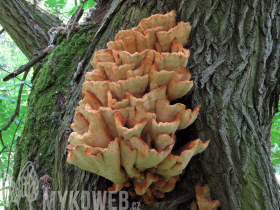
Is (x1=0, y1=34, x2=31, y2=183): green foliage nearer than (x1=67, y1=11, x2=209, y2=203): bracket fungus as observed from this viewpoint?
No

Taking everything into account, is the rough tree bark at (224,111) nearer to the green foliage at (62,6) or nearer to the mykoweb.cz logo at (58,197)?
the mykoweb.cz logo at (58,197)

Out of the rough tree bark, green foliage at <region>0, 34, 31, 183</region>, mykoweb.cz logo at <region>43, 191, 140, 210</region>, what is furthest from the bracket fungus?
green foliage at <region>0, 34, 31, 183</region>

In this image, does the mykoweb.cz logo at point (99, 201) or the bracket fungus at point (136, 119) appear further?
the mykoweb.cz logo at point (99, 201)

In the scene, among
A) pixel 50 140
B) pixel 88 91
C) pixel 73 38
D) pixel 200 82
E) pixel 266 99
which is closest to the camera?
pixel 88 91

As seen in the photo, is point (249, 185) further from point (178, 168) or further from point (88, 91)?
point (88, 91)

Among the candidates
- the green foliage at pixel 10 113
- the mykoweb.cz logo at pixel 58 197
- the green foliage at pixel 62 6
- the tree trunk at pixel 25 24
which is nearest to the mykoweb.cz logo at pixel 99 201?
the mykoweb.cz logo at pixel 58 197

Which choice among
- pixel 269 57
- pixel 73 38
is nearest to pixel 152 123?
pixel 269 57

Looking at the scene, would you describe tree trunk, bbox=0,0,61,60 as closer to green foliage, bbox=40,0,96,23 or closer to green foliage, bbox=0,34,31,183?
green foliage, bbox=40,0,96,23
